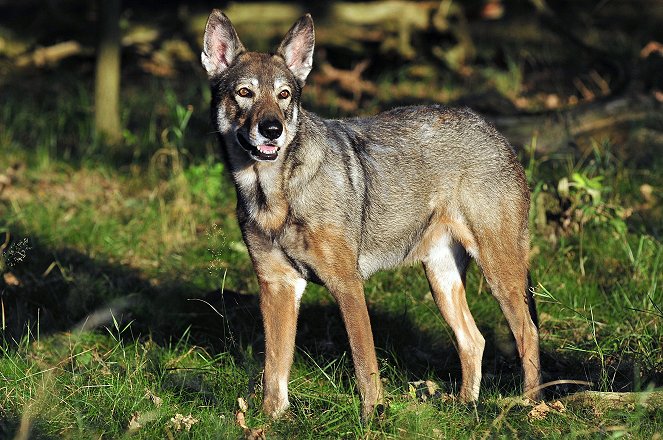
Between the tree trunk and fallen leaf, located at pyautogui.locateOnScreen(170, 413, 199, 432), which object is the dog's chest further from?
the tree trunk

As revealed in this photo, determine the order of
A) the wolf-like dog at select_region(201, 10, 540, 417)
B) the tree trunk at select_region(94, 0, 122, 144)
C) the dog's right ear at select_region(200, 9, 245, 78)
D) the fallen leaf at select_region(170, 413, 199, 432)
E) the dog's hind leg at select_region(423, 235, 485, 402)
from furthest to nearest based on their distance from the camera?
the tree trunk at select_region(94, 0, 122, 144)
the dog's hind leg at select_region(423, 235, 485, 402)
the dog's right ear at select_region(200, 9, 245, 78)
the wolf-like dog at select_region(201, 10, 540, 417)
the fallen leaf at select_region(170, 413, 199, 432)

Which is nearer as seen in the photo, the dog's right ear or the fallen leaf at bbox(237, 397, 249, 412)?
the fallen leaf at bbox(237, 397, 249, 412)

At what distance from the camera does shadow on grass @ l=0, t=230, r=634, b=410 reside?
20.1 feet

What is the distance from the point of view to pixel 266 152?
516 centimetres

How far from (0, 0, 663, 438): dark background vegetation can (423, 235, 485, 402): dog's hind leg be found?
0.77ft

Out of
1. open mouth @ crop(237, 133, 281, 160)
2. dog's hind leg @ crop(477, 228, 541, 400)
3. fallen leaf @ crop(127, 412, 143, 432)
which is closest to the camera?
fallen leaf @ crop(127, 412, 143, 432)

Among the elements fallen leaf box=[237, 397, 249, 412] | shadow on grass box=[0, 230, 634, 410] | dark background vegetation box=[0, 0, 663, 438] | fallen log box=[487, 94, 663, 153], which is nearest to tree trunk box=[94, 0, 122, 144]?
dark background vegetation box=[0, 0, 663, 438]

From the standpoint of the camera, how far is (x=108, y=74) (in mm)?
9531

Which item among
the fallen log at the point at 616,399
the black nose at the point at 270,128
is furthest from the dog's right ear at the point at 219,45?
the fallen log at the point at 616,399

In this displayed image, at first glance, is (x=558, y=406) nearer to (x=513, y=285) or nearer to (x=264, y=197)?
(x=513, y=285)

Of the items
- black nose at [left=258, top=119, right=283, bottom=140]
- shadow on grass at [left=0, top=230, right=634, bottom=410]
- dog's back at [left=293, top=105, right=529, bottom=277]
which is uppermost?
black nose at [left=258, top=119, right=283, bottom=140]

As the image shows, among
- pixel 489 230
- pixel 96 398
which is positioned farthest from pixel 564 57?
pixel 96 398

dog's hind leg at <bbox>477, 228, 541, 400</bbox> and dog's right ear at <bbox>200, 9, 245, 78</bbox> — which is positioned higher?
dog's right ear at <bbox>200, 9, 245, 78</bbox>

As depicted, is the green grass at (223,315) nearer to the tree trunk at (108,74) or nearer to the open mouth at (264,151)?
the tree trunk at (108,74)
